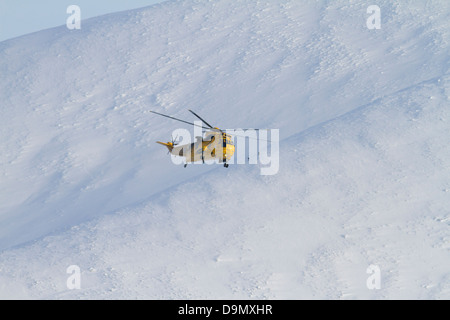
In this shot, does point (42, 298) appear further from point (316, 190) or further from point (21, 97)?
point (21, 97)

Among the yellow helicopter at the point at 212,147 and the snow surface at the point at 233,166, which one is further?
the snow surface at the point at 233,166

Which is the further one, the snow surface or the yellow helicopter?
the snow surface

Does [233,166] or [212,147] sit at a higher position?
[233,166]

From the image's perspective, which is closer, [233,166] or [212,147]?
[212,147]

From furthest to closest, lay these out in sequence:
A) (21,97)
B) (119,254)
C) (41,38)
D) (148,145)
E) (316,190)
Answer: (41,38), (21,97), (148,145), (316,190), (119,254)
